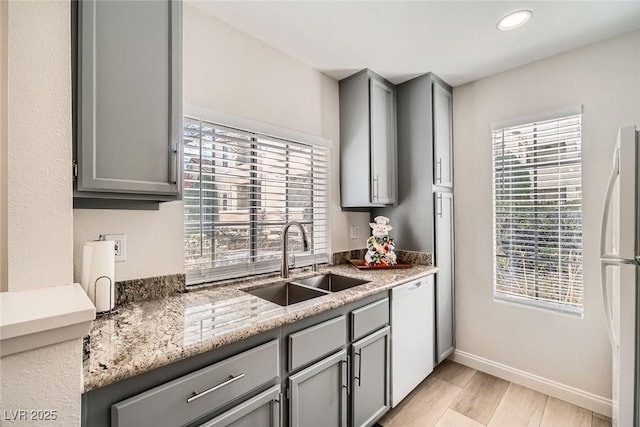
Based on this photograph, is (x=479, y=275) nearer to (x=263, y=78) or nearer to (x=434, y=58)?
(x=434, y=58)

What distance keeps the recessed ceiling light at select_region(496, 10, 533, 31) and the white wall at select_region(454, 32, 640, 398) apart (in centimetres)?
63

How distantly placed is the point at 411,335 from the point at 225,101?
6.61 ft

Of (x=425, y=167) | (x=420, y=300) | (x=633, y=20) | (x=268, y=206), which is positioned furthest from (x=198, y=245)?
(x=633, y=20)

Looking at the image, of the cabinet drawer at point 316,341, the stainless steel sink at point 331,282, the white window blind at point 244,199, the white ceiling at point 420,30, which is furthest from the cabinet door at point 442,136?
the cabinet drawer at point 316,341

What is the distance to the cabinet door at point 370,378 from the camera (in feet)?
5.19

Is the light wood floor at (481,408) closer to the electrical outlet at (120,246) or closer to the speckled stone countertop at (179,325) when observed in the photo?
the speckled stone countertop at (179,325)

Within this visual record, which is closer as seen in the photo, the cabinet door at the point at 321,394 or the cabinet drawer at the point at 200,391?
the cabinet drawer at the point at 200,391

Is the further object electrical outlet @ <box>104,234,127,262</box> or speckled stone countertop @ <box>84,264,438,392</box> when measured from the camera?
electrical outlet @ <box>104,234,127,262</box>

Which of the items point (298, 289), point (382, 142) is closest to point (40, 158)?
point (298, 289)

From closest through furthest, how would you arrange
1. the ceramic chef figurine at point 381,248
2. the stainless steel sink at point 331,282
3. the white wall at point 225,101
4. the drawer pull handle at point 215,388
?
the drawer pull handle at point 215,388 → the white wall at point 225,101 → the stainless steel sink at point 331,282 → the ceramic chef figurine at point 381,248

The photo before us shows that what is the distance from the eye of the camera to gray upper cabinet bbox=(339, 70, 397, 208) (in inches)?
91.1

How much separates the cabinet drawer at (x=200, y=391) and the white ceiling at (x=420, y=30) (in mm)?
1779

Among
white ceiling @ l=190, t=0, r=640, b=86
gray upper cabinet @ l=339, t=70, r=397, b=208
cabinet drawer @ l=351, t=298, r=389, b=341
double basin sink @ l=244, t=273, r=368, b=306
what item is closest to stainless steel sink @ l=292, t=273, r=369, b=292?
→ double basin sink @ l=244, t=273, r=368, b=306

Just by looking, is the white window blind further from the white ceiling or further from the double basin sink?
the white ceiling
